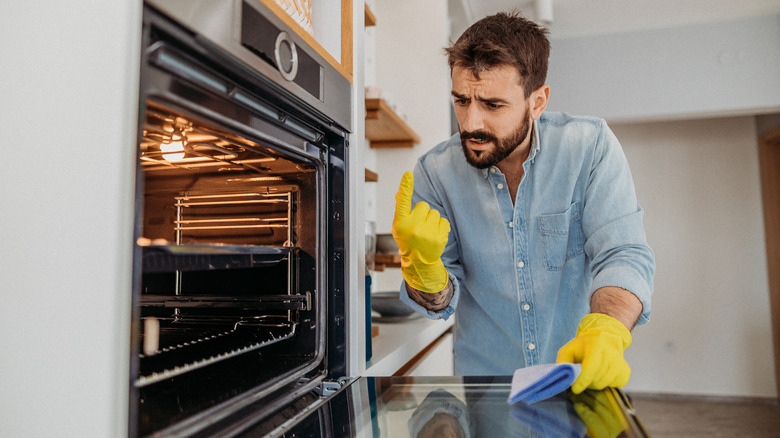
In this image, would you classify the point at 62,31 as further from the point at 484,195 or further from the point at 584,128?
the point at 584,128

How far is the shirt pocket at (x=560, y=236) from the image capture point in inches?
50.3

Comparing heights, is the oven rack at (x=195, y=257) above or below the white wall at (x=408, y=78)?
below

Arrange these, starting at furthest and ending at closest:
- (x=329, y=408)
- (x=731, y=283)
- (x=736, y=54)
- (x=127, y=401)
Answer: (x=731, y=283) → (x=736, y=54) → (x=329, y=408) → (x=127, y=401)

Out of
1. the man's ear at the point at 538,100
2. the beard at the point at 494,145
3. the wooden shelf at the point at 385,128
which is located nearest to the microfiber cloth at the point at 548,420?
the beard at the point at 494,145

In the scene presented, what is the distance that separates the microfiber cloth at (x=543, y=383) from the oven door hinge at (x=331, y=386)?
29 cm

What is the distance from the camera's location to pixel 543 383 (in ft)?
2.21

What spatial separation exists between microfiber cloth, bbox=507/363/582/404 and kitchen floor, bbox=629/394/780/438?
10.0ft

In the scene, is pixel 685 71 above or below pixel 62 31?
above

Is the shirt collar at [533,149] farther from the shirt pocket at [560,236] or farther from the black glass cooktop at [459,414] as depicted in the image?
the black glass cooktop at [459,414]

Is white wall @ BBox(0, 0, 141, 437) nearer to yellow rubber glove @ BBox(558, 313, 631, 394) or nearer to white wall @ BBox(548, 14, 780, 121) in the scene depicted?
yellow rubber glove @ BBox(558, 313, 631, 394)

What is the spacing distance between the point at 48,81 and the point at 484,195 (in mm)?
1050

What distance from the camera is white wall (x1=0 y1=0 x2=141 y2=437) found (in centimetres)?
45

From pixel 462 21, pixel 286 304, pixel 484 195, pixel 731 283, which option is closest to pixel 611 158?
pixel 484 195

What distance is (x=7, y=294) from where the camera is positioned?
0.48 m
